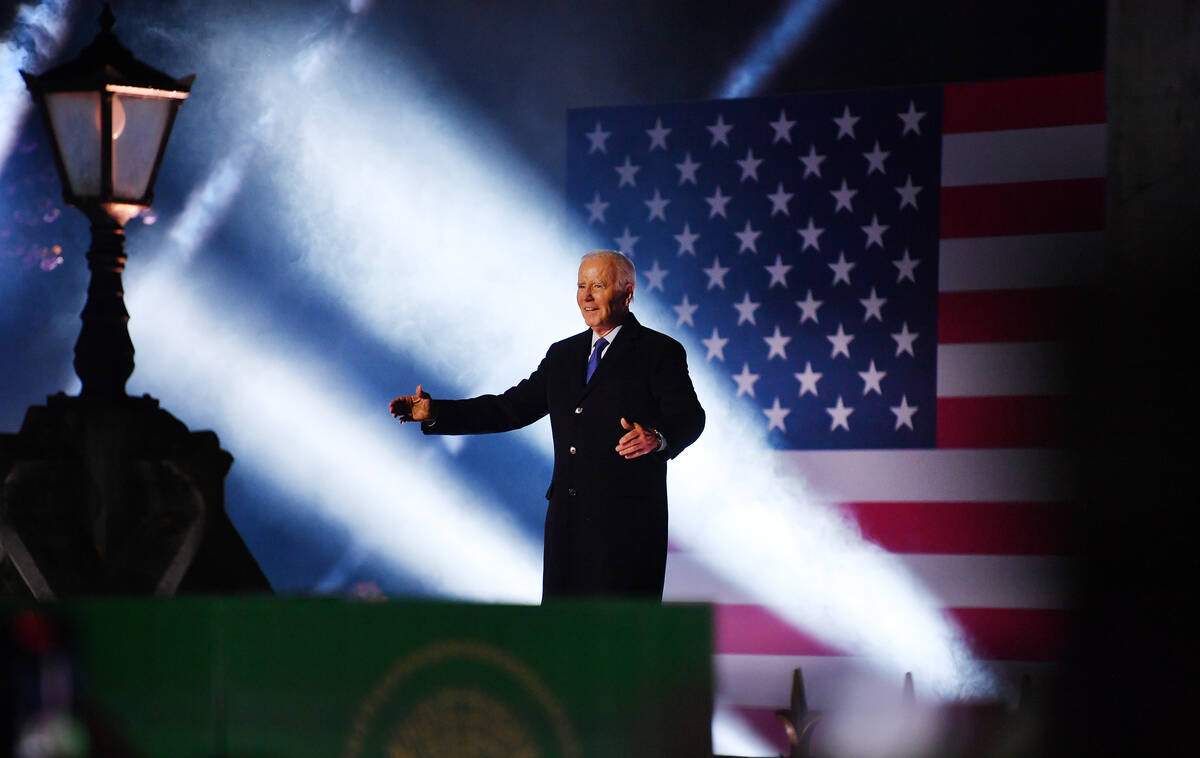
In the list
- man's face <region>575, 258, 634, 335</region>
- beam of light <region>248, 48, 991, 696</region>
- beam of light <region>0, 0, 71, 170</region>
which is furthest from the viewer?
beam of light <region>0, 0, 71, 170</region>

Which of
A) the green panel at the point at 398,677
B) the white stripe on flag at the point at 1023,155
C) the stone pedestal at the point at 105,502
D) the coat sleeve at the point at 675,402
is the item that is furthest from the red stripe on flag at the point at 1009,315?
the green panel at the point at 398,677

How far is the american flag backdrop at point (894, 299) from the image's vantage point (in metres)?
5.35

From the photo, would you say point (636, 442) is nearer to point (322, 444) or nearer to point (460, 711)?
point (460, 711)

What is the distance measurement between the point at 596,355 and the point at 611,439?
12.0 inches

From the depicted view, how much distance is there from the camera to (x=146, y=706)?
192 cm

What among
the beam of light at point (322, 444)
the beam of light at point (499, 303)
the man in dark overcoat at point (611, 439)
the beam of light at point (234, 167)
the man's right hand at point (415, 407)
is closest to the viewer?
the man in dark overcoat at point (611, 439)

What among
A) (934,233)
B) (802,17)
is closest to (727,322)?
(934,233)

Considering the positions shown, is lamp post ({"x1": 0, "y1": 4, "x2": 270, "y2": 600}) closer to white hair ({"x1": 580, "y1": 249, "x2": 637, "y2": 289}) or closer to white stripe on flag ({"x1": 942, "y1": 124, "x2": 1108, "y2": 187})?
white hair ({"x1": 580, "y1": 249, "x2": 637, "y2": 289})

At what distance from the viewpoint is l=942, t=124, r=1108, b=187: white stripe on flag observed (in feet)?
17.4

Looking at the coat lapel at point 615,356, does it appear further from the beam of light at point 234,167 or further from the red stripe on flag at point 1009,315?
the beam of light at point 234,167

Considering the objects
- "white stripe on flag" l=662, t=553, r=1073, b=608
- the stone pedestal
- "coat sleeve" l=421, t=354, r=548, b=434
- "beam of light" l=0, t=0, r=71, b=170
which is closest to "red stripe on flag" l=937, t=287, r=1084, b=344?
"white stripe on flag" l=662, t=553, r=1073, b=608

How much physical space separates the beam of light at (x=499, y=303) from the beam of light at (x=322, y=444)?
14.4 inches

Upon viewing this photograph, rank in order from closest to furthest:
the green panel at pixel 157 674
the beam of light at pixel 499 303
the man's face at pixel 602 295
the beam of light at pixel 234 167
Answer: the green panel at pixel 157 674, the man's face at pixel 602 295, the beam of light at pixel 499 303, the beam of light at pixel 234 167

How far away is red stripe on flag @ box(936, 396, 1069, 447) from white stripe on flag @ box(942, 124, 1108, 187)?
88cm
